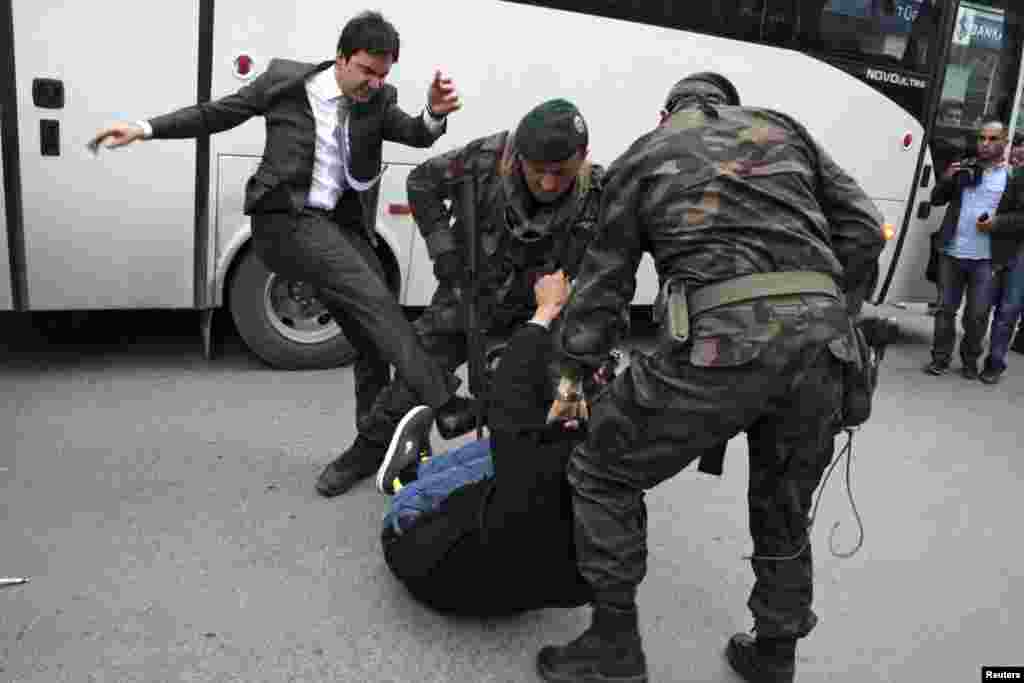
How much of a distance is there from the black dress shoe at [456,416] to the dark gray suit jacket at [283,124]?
3.17ft

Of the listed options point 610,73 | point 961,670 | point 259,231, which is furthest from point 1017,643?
point 610,73

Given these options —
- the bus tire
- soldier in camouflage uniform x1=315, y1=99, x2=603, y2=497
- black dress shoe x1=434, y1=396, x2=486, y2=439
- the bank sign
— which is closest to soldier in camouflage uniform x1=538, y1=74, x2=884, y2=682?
soldier in camouflage uniform x1=315, y1=99, x2=603, y2=497

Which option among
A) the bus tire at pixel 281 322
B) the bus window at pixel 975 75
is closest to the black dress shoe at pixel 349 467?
the bus tire at pixel 281 322

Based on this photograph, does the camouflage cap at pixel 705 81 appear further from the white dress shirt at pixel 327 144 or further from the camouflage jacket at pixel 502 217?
the white dress shirt at pixel 327 144

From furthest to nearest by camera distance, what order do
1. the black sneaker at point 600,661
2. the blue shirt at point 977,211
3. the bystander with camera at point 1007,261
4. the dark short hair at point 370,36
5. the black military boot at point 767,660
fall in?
the blue shirt at point 977,211 → the bystander with camera at point 1007,261 → the dark short hair at point 370,36 → the black military boot at point 767,660 → the black sneaker at point 600,661

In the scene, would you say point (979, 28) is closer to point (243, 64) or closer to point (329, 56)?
point (329, 56)

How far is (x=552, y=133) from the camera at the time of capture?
284 cm

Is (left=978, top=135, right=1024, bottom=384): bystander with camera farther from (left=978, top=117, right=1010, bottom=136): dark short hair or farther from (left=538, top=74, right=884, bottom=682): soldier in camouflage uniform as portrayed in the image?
(left=538, top=74, right=884, bottom=682): soldier in camouflage uniform

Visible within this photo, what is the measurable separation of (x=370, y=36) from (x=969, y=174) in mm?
4805

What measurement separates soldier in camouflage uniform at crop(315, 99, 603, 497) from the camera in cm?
421

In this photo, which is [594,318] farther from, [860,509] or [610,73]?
[610,73]

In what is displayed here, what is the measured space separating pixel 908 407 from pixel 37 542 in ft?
16.0

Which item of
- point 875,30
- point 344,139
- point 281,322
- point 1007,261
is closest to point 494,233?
point 344,139

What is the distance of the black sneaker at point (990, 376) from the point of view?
663 centimetres
